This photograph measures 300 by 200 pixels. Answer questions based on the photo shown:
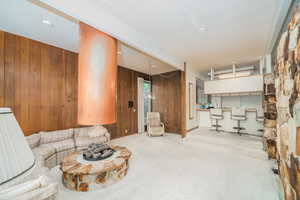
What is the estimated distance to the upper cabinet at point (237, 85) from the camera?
446 cm

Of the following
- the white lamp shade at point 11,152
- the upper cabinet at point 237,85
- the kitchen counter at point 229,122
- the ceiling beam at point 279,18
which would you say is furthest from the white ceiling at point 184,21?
the kitchen counter at point 229,122

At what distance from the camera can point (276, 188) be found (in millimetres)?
1975

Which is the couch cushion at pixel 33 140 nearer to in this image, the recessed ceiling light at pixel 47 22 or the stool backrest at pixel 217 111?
the recessed ceiling light at pixel 47 22

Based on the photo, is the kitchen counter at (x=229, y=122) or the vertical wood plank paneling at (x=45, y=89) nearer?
the vertical wood plank paneling at (x=45, y=89)

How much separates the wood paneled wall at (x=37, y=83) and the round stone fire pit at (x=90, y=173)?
162 centimetres

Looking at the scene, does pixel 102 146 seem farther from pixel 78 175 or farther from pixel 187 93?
pixel 187 93

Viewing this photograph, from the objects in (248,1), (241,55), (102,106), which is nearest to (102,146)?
(102,106)

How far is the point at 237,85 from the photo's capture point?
15.7 feet

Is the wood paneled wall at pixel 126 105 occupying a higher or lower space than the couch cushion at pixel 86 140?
higher

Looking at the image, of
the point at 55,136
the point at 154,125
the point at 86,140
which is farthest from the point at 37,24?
the point at 154,125

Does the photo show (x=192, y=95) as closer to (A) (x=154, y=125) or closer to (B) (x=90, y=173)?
(A) (x=154, y=125)

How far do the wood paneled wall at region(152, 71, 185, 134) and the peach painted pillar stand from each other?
4.11 m

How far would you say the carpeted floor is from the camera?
1876 mm

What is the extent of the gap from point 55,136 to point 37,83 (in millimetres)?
1358
